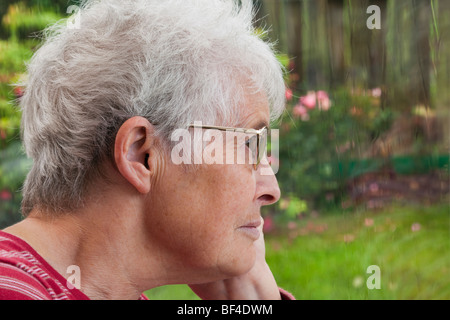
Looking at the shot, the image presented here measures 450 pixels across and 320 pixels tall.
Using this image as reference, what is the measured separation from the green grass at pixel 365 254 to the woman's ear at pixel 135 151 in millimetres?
1466

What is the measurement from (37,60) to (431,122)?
6.47 feet

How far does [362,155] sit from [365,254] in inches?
19.2

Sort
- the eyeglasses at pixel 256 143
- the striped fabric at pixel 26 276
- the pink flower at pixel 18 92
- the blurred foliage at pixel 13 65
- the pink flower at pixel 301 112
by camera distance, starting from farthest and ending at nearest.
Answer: the pink flower at pixel 301 112, the blurred foliage at pixel 13 65, the pink flower at pixel 18 92, the eyeglasses at pixel 256 143, the striped fabric at pixel 26 276

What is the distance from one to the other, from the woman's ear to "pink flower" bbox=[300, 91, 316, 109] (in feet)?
4.95

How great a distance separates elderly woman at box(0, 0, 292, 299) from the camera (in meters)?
1.02

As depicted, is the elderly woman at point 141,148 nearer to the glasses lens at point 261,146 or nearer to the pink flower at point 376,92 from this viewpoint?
the glasses lens at point 261,146

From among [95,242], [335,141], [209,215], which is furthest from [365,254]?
[95,242]

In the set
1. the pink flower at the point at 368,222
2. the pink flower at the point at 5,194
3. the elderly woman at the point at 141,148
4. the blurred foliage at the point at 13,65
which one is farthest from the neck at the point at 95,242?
the pink flower at the point at 368,222

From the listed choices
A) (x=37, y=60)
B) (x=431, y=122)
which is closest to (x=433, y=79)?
(x=431, y=122)

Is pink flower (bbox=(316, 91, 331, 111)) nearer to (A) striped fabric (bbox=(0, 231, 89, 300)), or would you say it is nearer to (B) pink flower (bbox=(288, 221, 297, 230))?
(B) pink flower (bbox=(288, 221, 297, 230))

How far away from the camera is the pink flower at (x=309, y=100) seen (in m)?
2.39

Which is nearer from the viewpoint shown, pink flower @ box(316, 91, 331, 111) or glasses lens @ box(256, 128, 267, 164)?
glasses lens @ box(256, 128, 267, 164)

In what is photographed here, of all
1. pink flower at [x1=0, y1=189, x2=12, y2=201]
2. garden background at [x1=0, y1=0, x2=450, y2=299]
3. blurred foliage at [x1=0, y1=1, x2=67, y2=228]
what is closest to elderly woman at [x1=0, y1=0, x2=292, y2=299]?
blurred foliage at [x1=0, y1=1, x2=67, y2=228]

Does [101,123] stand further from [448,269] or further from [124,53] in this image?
[448,269]
